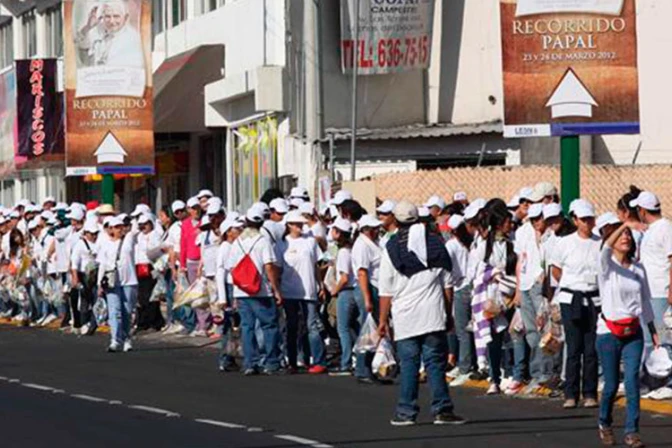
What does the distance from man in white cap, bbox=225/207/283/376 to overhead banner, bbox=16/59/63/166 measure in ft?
81.1

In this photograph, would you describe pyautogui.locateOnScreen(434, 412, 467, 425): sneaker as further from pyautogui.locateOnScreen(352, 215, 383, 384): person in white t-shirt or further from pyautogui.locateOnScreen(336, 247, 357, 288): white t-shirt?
pyautogui.locateOnScreen(336, 247, 357, 288): white t-shirt

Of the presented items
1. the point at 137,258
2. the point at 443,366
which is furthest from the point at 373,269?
the point at 137,258

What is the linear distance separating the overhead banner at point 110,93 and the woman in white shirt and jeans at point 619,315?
18.7 meters

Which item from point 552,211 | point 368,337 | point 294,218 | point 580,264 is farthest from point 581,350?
point 294,218

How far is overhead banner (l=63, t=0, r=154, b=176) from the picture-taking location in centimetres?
3316

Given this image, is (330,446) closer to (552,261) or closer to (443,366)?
(443,366)

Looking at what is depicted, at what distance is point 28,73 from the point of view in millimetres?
48750

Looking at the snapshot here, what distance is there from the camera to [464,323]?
813 inches

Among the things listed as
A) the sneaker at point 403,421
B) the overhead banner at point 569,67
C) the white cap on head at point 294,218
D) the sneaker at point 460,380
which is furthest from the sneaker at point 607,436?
the white cap on head at point 294,218

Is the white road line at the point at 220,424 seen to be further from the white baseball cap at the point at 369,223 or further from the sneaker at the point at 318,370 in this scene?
the sneaker at the point at 318,370

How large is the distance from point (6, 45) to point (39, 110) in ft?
52.1

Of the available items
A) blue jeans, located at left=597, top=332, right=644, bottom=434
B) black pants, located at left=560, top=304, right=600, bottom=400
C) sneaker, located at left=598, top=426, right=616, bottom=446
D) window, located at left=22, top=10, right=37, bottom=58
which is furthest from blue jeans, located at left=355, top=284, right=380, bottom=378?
window, located at left=22, top=10, right=37, bottom=58

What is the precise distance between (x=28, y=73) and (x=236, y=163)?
970 centimetres

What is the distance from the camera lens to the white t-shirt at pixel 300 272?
22.7m
